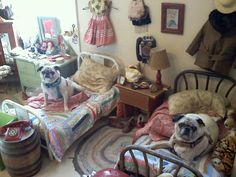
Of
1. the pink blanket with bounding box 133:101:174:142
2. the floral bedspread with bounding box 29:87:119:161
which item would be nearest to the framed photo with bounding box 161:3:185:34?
the pink blanket with bounding box 133:101:174:142

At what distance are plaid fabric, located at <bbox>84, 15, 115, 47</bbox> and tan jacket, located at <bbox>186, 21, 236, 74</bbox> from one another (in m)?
1.01

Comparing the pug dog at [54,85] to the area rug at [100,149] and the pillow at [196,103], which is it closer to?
the area rug at [100,149]

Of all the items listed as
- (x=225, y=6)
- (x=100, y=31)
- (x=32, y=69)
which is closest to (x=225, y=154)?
(x=225, y=6)

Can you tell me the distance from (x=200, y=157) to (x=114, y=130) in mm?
1271

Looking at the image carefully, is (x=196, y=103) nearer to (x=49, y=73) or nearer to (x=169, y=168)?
(x=169, y=168)

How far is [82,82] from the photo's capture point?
11.0ft

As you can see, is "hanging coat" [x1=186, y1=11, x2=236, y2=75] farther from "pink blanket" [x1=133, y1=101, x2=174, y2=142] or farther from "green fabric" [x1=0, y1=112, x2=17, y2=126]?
"green fabric" [x1=0, y1=112, x2=17, y2=126]

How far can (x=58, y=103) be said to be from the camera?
306cm

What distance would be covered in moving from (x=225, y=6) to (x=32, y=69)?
240 centimetres

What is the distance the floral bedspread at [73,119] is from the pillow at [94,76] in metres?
0.11

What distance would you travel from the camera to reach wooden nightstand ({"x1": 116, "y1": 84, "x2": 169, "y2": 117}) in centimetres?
279

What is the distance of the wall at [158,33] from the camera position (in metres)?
2.55

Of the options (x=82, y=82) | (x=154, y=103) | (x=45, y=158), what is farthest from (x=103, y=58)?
(x=45, y=158)

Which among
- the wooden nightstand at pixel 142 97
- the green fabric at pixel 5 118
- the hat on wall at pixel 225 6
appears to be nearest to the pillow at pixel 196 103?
the wooden nightstand at pixel 142 97
